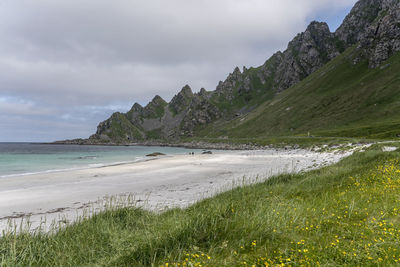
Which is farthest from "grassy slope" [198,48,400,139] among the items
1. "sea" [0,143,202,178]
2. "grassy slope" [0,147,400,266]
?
"sea" [0,143,202,178]

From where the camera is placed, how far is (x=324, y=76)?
173125 millimetres

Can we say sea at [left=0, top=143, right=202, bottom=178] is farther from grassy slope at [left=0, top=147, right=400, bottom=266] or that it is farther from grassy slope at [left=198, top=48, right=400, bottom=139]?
grassy slope at [left=198, top=48, right=400, bottom=139]

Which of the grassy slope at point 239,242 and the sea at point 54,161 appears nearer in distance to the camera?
the grassy slope at point 239,242

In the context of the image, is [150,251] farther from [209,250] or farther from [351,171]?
[351,171]

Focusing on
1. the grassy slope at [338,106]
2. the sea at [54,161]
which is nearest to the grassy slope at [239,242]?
the sea at [54,161]

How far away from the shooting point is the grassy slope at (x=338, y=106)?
3895 inches

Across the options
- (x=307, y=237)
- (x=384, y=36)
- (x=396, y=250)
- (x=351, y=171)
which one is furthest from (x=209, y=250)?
(x=384, y=36)

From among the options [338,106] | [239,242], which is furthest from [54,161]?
[338,106]

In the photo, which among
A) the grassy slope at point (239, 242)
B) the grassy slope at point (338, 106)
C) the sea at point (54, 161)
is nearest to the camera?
the grassy slope at point (239, 242)

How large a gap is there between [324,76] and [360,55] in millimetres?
27750

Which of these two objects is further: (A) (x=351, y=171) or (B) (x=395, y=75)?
(B) (x=395, y=75)

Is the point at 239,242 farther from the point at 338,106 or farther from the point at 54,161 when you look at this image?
the point at 338,106

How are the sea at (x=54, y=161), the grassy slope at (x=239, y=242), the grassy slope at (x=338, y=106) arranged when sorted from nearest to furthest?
the grassy slope at (x=239, y=242) < the sea at (x=54, y=161) < the grassy slope at (x=338, y=106)

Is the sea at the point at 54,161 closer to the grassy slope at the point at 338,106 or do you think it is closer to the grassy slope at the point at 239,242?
the grassy slope at the point at 239,242
